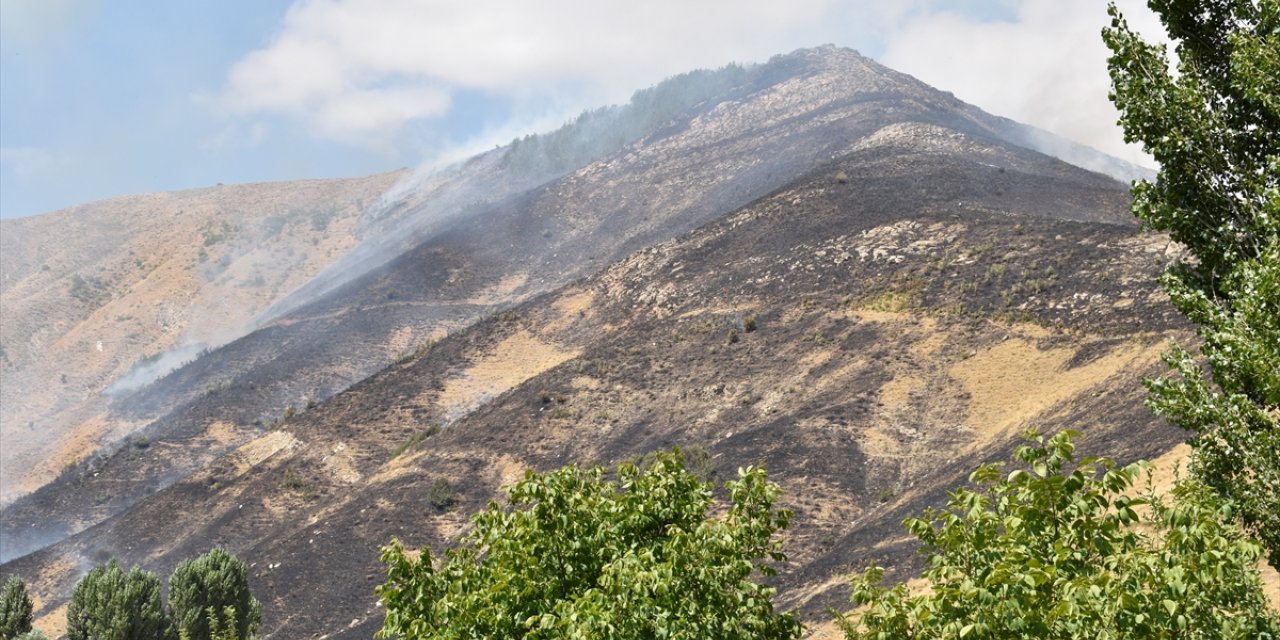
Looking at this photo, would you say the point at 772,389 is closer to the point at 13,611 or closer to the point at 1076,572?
the point at 13,611

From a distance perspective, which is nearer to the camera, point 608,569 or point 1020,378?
point 608,569

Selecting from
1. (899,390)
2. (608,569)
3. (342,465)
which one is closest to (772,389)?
(899,390)

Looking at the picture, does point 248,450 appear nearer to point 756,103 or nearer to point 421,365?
point 421,365

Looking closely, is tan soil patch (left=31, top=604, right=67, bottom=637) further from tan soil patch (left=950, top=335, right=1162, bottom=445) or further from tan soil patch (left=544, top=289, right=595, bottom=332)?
tan soil patch (left=950, top=335, right=1162, bottom=445)

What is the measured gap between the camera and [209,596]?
2398 cm

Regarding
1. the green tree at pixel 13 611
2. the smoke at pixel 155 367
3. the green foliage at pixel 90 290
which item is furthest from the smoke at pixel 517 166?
the green tree at pixel 13 611

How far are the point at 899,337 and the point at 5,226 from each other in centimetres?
13597

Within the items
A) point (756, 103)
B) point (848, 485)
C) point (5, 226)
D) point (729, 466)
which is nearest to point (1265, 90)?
point (848, 485)

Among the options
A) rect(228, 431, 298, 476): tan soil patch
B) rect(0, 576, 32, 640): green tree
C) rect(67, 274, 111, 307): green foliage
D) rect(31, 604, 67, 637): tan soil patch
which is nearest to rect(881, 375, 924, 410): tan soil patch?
rect(0, 576, 32, 640): green tree

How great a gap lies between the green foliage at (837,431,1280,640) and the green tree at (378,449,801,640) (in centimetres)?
146

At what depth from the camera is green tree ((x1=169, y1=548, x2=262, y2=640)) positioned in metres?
23.6

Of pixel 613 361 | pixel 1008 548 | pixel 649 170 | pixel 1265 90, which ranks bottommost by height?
pixel 613 361

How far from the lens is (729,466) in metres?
35.4

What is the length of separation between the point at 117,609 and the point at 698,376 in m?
27.3
